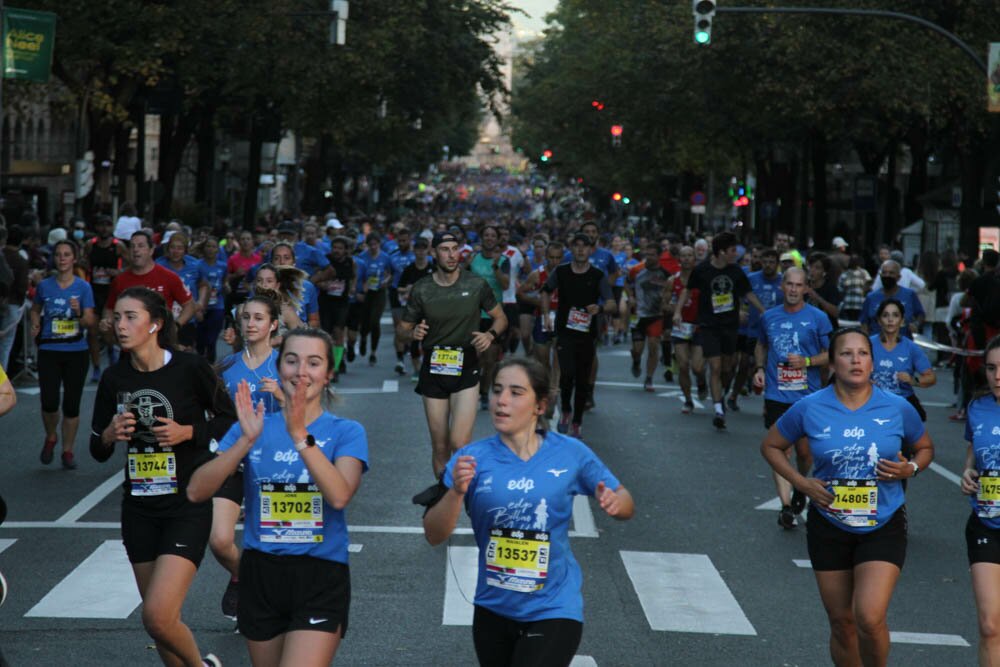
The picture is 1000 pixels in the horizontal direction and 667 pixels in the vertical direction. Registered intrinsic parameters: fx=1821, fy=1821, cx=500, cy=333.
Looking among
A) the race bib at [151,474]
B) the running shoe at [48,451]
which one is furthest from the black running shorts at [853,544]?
the running shoe at [48,451]

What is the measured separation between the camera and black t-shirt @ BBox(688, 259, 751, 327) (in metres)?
17.4

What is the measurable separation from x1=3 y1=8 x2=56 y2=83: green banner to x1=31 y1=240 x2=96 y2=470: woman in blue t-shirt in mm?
10010

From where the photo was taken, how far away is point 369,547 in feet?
36.2

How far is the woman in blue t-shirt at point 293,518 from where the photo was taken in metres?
5.84

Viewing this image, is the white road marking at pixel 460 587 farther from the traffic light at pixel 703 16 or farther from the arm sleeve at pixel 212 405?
the traffic light at pixel 703 16

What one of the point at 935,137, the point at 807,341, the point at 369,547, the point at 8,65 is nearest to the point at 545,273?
the point at 8,65

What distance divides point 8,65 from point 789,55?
1817 cm

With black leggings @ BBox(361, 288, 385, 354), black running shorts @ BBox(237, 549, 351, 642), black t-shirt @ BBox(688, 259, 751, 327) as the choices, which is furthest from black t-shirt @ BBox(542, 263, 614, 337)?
black running shorts @ BBox(237, 549, 351, 642)

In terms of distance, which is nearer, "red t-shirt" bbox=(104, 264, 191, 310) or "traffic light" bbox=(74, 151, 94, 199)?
"red t-shirt" bbox=(104, 264, 191, 310)

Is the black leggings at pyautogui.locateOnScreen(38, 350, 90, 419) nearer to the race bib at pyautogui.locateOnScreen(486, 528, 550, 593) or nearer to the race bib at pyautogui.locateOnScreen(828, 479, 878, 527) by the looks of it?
the race bib at pyautogui.locateOnScreen(828, 479, 878, 527)

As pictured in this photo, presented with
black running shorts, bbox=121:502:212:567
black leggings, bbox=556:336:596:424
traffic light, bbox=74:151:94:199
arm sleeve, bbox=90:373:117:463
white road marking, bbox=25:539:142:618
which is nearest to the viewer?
black running shorts, bbox=121:502:212:567

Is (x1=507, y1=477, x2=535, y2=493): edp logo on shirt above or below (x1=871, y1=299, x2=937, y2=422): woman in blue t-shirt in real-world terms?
below

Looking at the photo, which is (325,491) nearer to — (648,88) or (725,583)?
(725,583)

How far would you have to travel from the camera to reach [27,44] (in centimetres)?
2339
